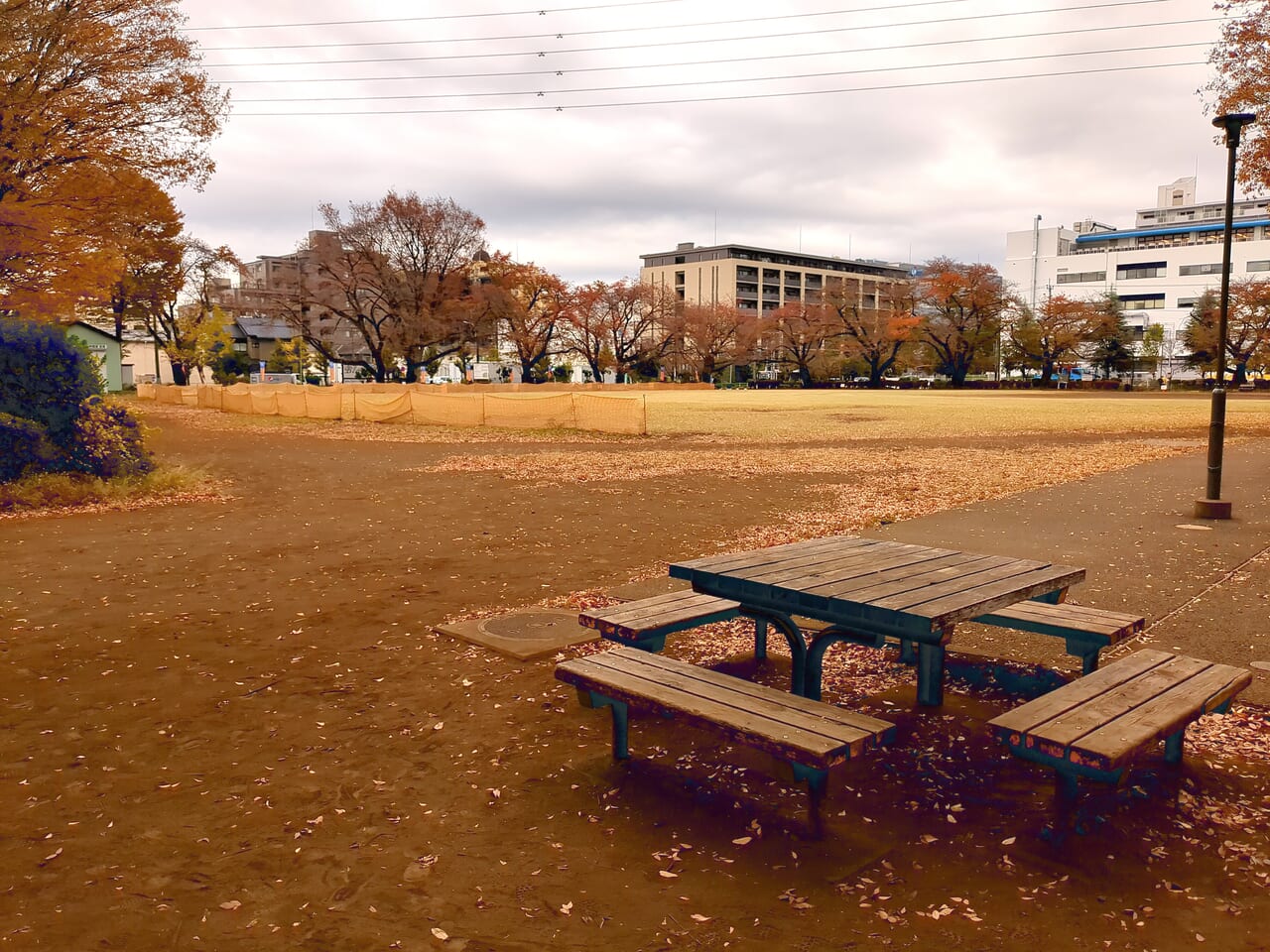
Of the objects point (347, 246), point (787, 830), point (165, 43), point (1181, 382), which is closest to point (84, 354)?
point (165, 43)

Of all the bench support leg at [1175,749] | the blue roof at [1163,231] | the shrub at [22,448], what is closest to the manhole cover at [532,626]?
the bench support leg at [1175,749]

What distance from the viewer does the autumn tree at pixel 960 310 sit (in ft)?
249

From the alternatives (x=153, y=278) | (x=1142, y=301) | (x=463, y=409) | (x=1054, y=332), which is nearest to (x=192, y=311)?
(x=153, y=278)

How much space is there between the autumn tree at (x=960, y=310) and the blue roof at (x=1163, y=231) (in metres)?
23.2

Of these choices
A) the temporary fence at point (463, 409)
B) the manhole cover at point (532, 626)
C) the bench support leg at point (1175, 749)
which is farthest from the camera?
the temporary fence at point (463, 409)

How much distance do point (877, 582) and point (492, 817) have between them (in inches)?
72.7

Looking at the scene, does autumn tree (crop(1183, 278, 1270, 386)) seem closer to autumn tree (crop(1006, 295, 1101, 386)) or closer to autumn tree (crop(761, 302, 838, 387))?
autumn tree (crop(1006, 295, 1101, 386))

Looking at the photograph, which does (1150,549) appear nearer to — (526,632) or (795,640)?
(795,640)

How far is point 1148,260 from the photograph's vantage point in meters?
91.0

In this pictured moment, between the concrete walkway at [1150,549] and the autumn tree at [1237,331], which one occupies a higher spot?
the autumn tree at [1237,331]

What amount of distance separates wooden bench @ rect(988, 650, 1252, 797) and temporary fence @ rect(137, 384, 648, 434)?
2019 cm

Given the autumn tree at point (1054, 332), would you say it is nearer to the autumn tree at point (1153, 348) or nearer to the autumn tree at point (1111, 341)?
the autumn tree at point (1111, 341)

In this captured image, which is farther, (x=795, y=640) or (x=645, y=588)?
(x=645, y=588)

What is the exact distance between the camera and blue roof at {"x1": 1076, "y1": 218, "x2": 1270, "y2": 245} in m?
85.6
